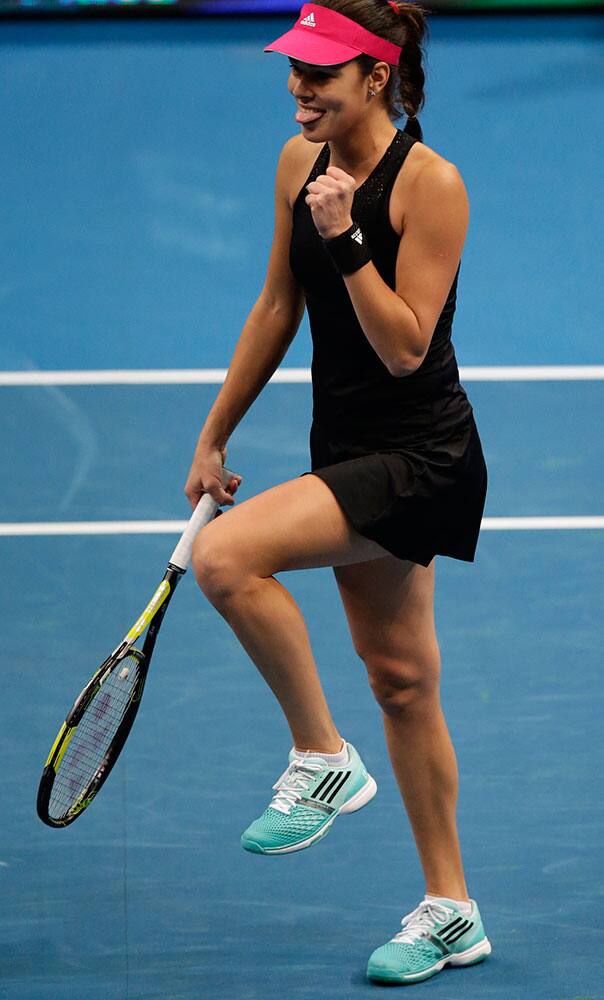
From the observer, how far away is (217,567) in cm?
369

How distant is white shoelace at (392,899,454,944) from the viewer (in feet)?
13.9

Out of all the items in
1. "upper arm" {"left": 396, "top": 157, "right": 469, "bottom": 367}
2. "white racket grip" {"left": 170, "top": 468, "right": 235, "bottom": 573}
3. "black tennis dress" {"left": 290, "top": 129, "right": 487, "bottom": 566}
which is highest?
"upper arm" {"left": 396, "top": 157, "right": 469, "bottom": 367}

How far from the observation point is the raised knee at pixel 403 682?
4.09 m

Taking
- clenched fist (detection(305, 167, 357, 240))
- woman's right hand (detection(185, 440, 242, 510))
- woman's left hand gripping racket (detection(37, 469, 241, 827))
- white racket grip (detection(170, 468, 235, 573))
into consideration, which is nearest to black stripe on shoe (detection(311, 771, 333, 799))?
woman's left hand gripping racket (detection(37, 469, 241, 827))

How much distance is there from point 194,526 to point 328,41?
3.78ft

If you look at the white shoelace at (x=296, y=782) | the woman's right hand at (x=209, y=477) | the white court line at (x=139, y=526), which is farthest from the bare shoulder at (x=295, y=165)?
the white court line at (x=139, y=526)

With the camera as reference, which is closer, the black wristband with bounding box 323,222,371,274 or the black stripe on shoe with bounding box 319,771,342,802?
the black wristband with bounding box 323,222,371,274

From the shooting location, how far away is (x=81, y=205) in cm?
892

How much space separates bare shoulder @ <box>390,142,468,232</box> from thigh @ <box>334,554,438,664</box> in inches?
31.0

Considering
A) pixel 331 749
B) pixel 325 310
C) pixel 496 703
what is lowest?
pixel 496 703

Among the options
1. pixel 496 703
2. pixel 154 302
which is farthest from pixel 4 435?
pixel 496 703

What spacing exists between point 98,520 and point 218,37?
15.1 ft

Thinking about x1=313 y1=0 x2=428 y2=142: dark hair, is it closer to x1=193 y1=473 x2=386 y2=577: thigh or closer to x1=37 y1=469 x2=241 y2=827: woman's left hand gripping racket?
x1=193 y1=473 x2=386 y2=577: thigh

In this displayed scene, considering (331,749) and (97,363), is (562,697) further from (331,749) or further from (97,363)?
(97,363)
